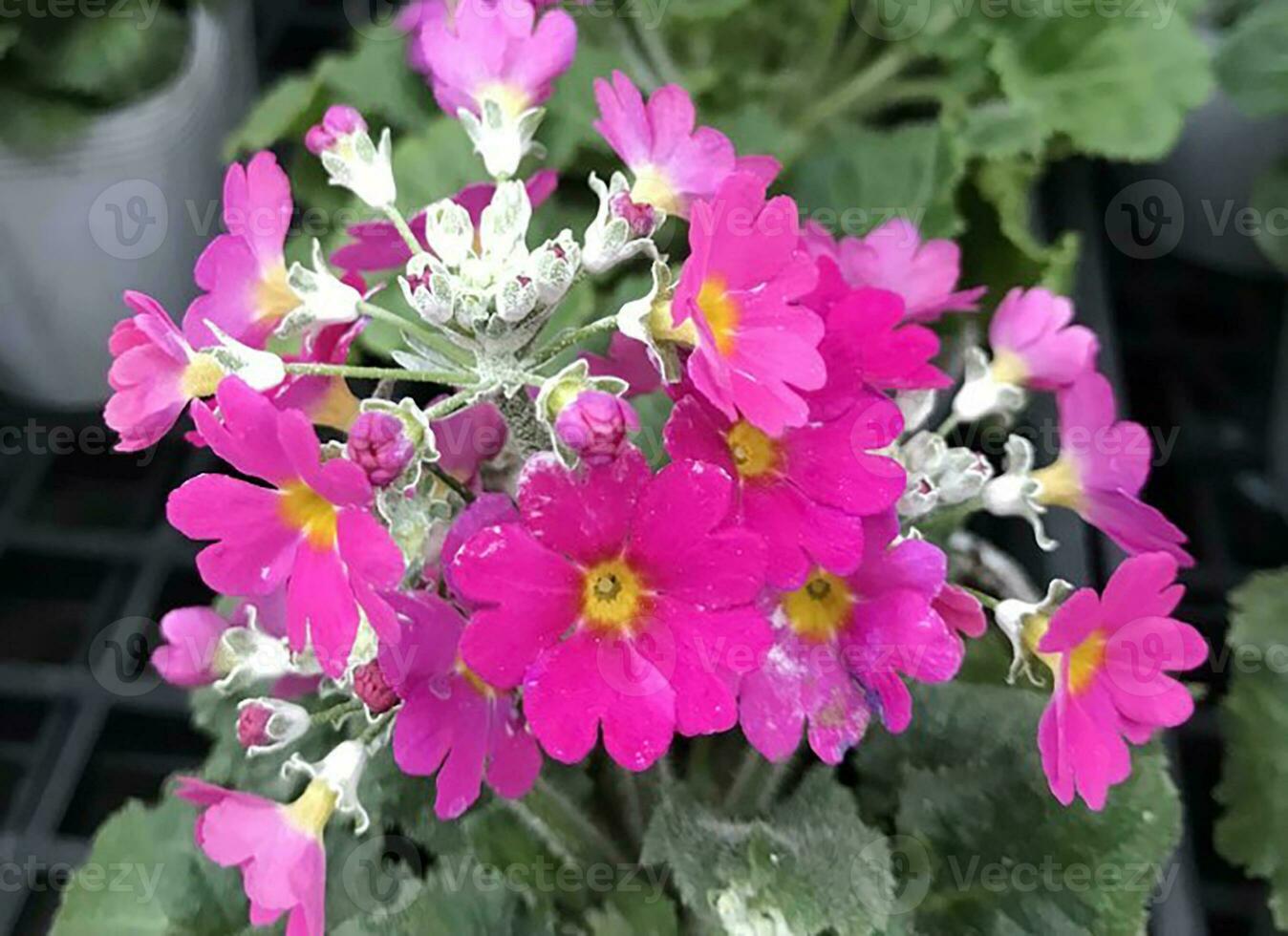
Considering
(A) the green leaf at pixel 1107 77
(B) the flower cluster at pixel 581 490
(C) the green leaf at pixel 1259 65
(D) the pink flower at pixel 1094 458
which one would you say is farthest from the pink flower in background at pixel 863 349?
(C) the green leaf at pixel 1259 65

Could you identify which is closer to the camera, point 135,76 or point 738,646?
point 738,646

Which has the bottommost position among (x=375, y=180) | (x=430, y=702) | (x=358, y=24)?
(x=358, y=24)

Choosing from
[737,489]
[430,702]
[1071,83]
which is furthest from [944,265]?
[1071,83]

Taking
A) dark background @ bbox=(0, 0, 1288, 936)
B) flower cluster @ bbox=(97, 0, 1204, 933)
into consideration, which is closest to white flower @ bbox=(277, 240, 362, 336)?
flower cluster @ bbox=(97, 0, 1204, 933)

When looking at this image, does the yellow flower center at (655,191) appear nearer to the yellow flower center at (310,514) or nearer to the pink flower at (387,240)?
the pink flower at (387,240)

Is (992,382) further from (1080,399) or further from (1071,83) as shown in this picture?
(1071,83)

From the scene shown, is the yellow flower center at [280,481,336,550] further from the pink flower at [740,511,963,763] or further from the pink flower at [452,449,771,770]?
the pink flower at [740,511,963,763]

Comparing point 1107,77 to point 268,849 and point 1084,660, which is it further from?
point 268,849
